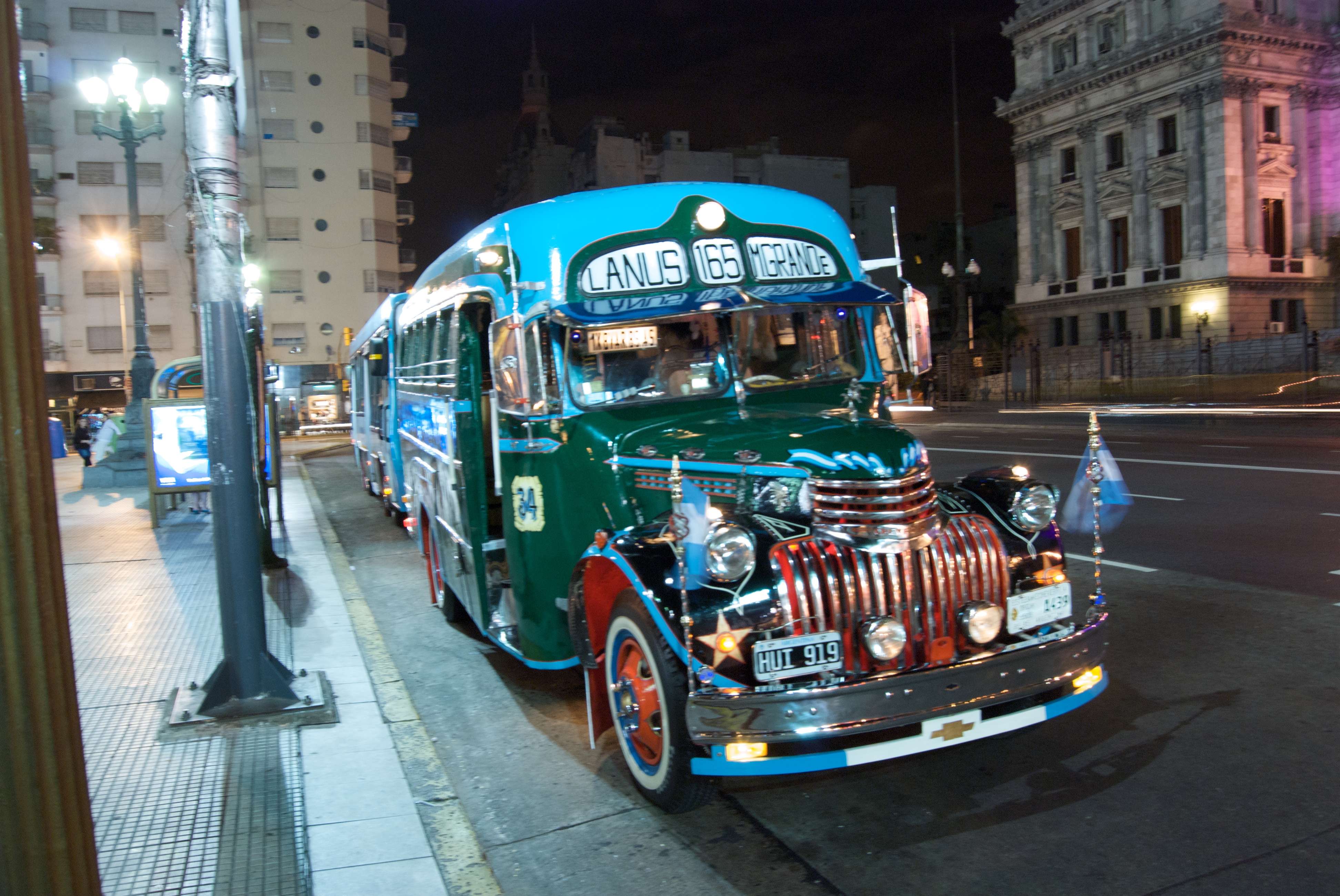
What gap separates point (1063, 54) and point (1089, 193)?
763 centimetres

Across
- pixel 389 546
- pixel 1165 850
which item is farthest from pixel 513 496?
pixel 389 546

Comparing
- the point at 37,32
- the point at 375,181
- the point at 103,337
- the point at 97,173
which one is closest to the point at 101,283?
the point at 103,337

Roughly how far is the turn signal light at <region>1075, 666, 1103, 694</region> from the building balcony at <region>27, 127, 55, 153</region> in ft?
215

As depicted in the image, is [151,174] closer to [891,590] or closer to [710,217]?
[710,217]

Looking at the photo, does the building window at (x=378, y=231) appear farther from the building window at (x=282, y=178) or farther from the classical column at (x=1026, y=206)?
the classical column at (x=1026, y=206)

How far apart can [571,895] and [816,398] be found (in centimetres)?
308

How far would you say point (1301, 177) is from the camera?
4675 centimetres

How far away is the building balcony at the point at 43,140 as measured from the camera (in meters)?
55.4

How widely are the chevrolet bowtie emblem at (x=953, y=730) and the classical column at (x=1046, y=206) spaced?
5546 cm

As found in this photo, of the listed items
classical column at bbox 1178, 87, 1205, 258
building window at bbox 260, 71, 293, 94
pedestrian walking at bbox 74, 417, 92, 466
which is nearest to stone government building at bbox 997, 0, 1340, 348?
classical column at bbox 1178, 87, 1205, 258

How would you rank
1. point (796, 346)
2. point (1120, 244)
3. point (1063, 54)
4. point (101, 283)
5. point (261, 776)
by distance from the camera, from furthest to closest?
1. point (101, 283)
2. point (1063, 54)
3. point (1120, 244)
4. point (796, 346)
5. point (261, 776)

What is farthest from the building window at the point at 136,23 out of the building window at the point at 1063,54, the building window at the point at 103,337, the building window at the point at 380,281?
the building window at the point at 1063,54

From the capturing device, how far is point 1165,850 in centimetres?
379

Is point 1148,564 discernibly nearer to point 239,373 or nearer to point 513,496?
point 513,496
